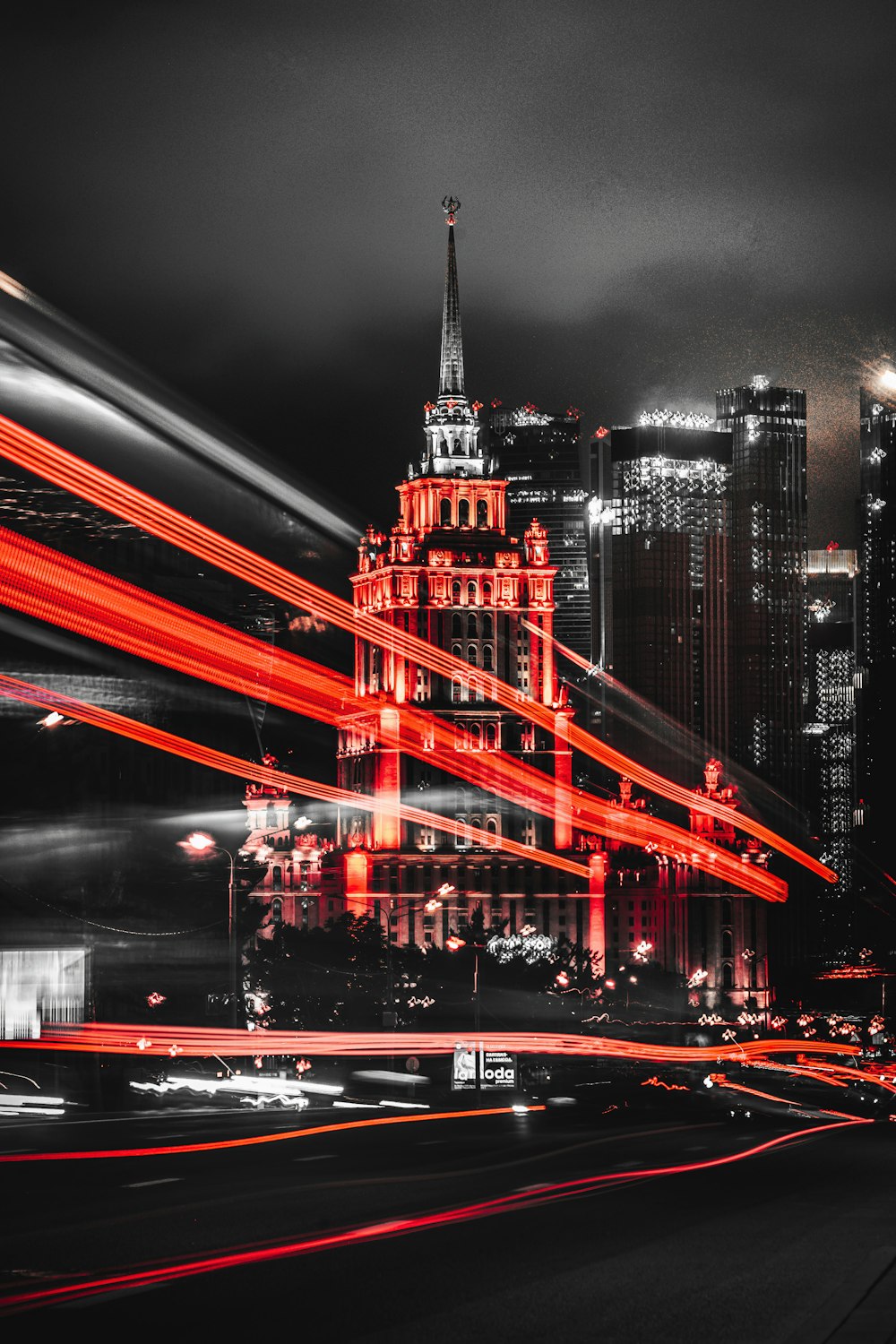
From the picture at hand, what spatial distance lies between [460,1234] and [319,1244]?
2.10 metres

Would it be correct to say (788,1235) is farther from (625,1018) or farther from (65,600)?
(625,1018)

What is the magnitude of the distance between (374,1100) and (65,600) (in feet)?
72.7

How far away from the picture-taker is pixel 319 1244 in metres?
21.2

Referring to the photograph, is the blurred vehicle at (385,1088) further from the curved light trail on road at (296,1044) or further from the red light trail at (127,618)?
the red light trail at (127,618)

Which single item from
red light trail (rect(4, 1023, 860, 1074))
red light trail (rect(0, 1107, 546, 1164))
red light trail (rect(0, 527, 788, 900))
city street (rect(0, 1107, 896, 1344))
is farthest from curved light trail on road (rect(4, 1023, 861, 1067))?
city street (rect(0, 1107, 896, 1344))

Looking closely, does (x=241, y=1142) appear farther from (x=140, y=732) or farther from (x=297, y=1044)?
(x=140, y=732)

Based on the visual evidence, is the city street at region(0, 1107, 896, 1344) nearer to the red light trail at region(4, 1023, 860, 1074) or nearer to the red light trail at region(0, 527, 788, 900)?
the red light trail at region(4, 1023, 860, 1074)

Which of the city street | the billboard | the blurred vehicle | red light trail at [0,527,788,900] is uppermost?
red light trail at [0,527,788,900]

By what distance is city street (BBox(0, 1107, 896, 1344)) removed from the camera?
17219mm

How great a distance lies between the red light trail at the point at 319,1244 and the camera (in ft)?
57.0

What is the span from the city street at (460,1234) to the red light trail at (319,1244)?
115 millimetres

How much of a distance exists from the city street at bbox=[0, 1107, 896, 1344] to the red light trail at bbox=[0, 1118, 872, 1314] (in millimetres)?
115

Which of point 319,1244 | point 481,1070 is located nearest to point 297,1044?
point 481,1070

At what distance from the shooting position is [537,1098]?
2505 inches
